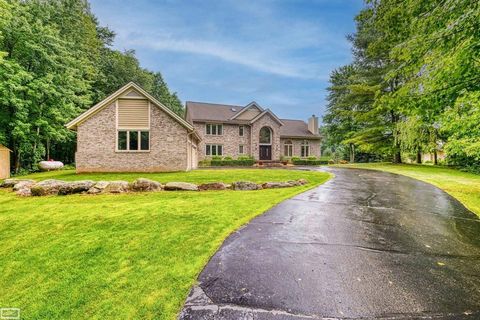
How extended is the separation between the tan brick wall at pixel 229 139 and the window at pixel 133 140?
46.0ft

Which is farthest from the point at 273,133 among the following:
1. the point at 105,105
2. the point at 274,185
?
the point at 274,185

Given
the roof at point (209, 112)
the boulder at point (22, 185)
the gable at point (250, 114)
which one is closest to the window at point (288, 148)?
the gable at point (250, 114)

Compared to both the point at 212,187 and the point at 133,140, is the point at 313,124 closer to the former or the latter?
the point at 133,140

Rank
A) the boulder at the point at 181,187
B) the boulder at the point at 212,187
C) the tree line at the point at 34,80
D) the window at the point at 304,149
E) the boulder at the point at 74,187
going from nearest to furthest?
the boulder at the point at 74,187 < the boulder at the point at 181,187 < the boulder at the point at 212,187 < the tree line at the point at 34,80 < the window at the point at 304,149

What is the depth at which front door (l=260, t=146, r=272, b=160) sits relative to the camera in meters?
33.3

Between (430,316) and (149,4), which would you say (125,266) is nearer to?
(430,316)

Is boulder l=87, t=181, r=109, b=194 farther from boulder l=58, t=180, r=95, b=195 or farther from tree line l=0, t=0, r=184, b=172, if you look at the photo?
tree line l=0, t=0, r=184, b=172

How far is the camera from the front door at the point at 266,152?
33.3 meters

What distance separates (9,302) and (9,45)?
2562 centimetres

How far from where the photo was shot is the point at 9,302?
3092mm

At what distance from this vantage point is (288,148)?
35531 mm

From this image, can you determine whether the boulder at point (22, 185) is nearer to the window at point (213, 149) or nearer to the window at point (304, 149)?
the window at point (213, 149)

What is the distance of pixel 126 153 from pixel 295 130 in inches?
1061

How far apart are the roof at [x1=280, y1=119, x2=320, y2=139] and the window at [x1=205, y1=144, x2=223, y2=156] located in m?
9.70
